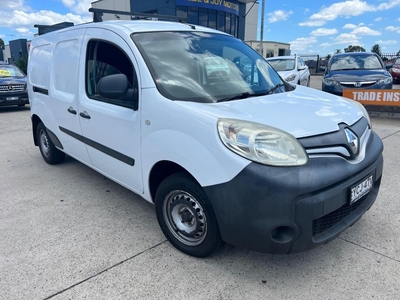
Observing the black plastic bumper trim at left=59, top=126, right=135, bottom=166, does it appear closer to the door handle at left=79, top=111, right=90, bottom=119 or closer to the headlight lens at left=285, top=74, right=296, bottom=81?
the door handle at left=79, top=111, right=90, bottom=119

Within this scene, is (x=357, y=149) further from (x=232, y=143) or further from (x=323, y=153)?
(x=232, y=143)

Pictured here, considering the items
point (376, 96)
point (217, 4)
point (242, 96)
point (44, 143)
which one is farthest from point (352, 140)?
point (217, 4)

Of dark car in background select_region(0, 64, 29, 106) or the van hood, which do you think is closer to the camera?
the van hood

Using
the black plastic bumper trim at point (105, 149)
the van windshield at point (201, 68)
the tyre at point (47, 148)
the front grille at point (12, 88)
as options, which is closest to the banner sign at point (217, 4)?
the front grille at point (12, 88)

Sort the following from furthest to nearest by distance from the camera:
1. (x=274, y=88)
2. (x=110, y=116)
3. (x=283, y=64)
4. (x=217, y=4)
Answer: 1. (x=217, y=4)
2. (x=283, y=64)
3. (x=274, y=88)
4. (x=110, y=116)

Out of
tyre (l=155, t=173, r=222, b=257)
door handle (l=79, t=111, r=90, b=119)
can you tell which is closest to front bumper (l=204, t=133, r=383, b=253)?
tyre (l=155, t=173, r=222, b=257)

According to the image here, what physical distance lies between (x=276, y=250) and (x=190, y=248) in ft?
2.44

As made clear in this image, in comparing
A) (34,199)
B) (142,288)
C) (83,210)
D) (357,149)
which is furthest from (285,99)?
(34,199)

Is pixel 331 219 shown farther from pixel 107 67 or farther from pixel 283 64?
pixel 283 64

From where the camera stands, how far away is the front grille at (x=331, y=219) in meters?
2.04

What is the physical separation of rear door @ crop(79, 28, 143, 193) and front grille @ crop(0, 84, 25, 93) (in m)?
8.82

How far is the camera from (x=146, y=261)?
246cm

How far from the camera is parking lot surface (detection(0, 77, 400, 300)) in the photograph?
213cm

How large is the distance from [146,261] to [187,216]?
1.56ft
